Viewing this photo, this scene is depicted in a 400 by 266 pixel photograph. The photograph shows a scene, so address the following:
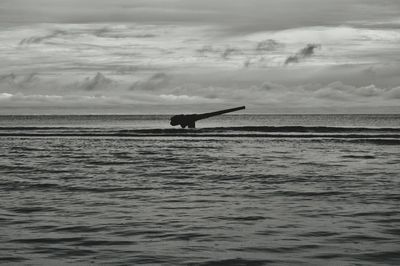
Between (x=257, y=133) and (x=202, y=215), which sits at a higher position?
(x=257, y=133)

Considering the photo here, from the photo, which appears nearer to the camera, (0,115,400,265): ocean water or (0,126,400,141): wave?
(0,115,400,265): ocean water

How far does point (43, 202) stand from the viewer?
40.2 ft

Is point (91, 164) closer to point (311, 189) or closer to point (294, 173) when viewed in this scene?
point (294, 173)

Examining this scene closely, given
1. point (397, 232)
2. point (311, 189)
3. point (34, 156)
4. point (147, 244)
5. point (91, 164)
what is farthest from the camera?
point (34, 156)

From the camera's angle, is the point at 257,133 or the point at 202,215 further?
the point at 257,133

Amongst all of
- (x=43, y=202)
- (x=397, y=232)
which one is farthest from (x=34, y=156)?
(x=397, y=232)

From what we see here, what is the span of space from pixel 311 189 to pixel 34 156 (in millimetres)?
15941

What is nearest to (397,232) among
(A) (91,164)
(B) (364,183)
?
(B) (364,183)

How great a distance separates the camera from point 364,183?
15.4m

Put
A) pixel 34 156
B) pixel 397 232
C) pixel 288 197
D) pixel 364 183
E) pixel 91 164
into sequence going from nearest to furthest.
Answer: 1. pixel 397 232
2. pixel 288 197
3. pixel 364 183
4. pixel 91 164
5. pixel 34 156

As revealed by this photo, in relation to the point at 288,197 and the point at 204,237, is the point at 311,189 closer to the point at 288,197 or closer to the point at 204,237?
the point at 288,197

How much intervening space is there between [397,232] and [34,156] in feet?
66.8

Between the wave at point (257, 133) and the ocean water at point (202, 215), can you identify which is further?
the wave at point (257, 133)

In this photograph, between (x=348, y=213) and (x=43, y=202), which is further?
(x=43, y=202)
